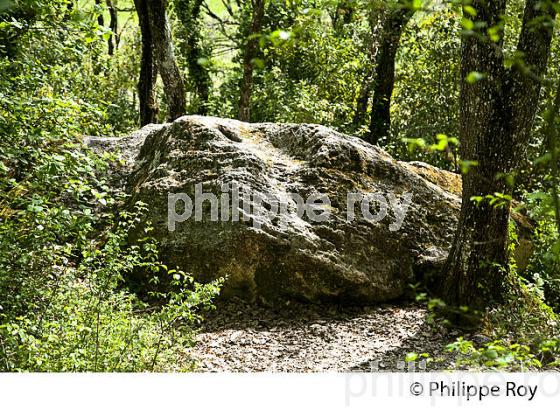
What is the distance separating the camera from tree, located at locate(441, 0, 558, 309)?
209 inches

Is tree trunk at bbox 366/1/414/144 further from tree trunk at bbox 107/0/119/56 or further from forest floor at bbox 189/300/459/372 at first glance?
tree trunk at bbox 107/0/119/56

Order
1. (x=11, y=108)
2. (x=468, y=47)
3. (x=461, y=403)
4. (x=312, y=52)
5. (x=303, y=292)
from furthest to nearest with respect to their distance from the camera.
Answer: (x=312, y=52) < (x=303, y=292) < (x=468, y=47) < (x=11, y=108) < (x=461, y=403)

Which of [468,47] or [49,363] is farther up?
[468,47]

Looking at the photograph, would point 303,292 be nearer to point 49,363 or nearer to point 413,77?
point 49,363

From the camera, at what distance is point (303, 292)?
624 centimetres

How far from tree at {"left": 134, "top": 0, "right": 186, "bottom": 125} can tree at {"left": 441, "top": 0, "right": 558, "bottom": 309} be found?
5450mm

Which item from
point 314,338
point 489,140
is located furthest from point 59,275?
point 489,140

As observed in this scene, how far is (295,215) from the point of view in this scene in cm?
640

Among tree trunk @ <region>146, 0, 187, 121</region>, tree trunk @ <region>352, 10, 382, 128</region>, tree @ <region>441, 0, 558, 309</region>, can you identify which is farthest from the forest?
tree trunk @ <region>352, 10, 382, 128</region>

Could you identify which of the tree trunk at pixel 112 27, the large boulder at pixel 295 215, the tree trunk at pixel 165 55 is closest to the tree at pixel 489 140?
the large boulder at pixel 295 215

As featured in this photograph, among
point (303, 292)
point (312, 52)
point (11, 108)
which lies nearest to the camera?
point (11, 108)

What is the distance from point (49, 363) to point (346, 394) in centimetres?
199

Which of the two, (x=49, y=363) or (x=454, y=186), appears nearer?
(x=49, y=363)

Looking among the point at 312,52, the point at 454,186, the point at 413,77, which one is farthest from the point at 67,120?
the point at 413,77
